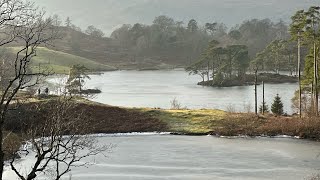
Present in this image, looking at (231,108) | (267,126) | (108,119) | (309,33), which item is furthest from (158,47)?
(267,126)

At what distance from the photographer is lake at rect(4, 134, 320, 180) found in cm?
2688

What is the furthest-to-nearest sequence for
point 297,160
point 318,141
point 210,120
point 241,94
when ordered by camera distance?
point 241,94 < point 210,120 < point 318,141 < point 297,160

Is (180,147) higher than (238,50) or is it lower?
lower

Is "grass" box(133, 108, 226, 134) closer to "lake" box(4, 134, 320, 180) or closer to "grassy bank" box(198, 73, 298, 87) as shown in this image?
"lake" box(4, 134, 320, 180)

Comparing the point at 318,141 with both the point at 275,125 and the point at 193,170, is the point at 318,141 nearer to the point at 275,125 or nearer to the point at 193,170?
the point at 275,125

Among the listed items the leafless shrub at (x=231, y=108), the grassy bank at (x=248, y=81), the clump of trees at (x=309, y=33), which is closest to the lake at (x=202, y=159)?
the clump of trees at (x=309, y=33)

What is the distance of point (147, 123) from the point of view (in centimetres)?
4519

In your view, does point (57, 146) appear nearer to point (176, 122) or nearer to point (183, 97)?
point (176, 122)

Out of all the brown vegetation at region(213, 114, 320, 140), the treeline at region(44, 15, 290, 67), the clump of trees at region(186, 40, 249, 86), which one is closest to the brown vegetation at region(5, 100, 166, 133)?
the brown vegetation at region(213, 114, 320, 140)

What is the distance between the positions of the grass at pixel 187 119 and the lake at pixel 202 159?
112 inches

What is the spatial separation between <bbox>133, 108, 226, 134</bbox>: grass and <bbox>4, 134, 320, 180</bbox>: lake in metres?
2.84

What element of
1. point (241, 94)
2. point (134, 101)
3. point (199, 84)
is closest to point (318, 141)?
point (134, 101)

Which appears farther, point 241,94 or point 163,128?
point 241,94

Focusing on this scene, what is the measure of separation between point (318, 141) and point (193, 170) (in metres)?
15.5
